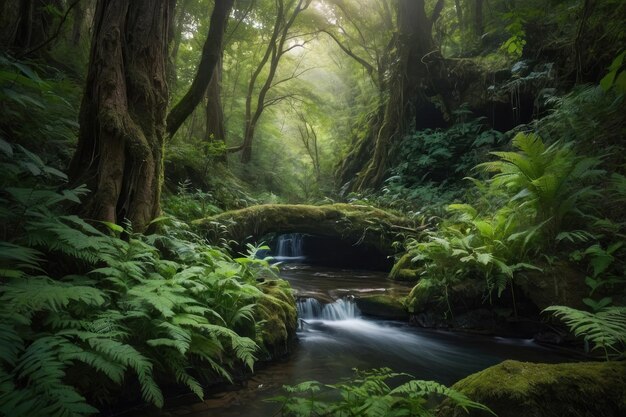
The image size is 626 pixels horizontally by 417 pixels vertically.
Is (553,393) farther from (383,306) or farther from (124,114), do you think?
(124,114)

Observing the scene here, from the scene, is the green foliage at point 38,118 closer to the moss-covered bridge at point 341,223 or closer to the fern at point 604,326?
the moss-covered bridge at point 341,223

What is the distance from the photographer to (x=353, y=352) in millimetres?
4969

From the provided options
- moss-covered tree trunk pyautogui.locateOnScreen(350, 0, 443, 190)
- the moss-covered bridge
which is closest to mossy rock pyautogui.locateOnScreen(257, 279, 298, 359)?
the moss-covered bridge

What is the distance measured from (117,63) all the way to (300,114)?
58.1 feet

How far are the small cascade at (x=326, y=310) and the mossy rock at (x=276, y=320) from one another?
0.96 m

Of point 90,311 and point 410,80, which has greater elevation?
point 410,80

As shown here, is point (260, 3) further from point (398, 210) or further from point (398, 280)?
point (398, 280)

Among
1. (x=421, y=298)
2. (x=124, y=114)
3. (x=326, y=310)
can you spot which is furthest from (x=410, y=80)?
(x=124, y=114)

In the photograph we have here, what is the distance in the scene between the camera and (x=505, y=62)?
11461mm

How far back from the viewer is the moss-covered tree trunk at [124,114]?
3762 millimetres

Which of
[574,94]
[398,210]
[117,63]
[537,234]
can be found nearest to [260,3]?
[398,210]

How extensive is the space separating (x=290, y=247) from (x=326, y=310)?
6.48 metres

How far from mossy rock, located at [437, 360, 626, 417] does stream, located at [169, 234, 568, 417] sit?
1.83m

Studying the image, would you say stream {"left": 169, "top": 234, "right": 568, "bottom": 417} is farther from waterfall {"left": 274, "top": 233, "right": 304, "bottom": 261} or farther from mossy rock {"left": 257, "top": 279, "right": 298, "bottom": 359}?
waterfall {"left": 274, "top": 233, "right": 304, "bottom": 261}
